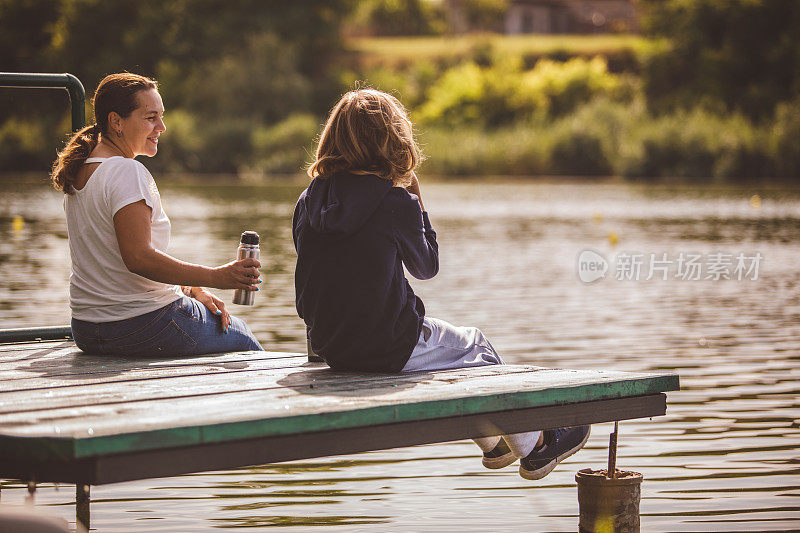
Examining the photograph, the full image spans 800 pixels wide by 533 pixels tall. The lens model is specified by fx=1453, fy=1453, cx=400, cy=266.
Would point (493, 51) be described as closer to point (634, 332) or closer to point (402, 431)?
point (634, 332)

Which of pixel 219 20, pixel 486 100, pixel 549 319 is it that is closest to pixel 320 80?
pixel 219 20

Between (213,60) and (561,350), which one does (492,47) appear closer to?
(213,60)

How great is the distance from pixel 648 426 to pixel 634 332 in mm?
4448

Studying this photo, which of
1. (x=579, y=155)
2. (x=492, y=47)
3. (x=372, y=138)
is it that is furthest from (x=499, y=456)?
(x=492, y=47)

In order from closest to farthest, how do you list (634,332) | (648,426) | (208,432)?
1. (208,432)
2. (648,426)
3. (634,332)

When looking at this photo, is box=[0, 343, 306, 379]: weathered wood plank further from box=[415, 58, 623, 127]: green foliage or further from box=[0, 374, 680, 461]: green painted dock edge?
box=[415, 58, 623, 127]: green foliage

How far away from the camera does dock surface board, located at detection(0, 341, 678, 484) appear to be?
12.8 feet

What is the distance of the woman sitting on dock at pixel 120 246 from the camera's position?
18.0 feet

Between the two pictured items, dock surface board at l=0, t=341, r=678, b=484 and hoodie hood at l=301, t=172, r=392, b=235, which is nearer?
dock surface board at l=0, t=341, r=678, b=484

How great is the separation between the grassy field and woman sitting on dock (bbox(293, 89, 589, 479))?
2747 inches

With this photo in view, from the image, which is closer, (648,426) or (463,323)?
(648,426)

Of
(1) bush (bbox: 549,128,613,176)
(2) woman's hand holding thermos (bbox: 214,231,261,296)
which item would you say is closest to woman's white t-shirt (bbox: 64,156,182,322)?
(2) woman's hand holding thermos (bbox: 214,231,261,296)

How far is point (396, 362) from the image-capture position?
17.0ft
